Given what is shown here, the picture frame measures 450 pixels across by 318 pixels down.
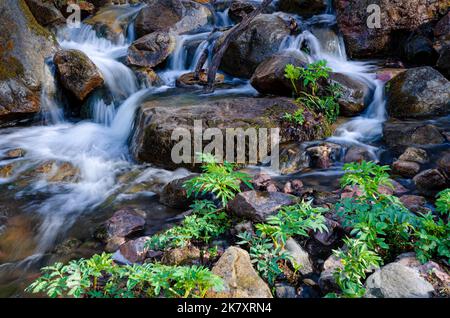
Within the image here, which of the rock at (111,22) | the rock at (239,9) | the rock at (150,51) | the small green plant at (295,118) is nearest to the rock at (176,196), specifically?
the small green plant at (295,118)

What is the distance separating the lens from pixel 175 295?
7.60 ft

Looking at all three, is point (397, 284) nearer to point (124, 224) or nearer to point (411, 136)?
point (124, 224)

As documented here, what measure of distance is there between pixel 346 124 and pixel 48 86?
21.1 feet

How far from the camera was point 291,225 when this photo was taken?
2.91m

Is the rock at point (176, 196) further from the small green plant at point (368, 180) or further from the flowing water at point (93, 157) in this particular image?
the small green plant at point (368, 180)

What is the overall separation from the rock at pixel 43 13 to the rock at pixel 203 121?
7.68m

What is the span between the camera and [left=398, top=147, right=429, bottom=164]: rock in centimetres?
505

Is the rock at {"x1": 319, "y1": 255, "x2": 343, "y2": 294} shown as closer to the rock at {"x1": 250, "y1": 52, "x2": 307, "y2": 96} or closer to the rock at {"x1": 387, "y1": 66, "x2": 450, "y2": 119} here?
the rock at {"x1": 250, "y1": 52, "x2": 307, "y2": 96}

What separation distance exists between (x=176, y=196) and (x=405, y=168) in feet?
10.4

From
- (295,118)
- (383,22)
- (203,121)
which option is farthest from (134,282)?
(383,22)

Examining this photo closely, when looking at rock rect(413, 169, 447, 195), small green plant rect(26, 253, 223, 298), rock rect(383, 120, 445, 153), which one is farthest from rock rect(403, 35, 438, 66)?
small green plant rect(26, 253, 223, 298)

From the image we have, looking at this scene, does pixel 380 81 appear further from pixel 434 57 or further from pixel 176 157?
pixel 176 157
